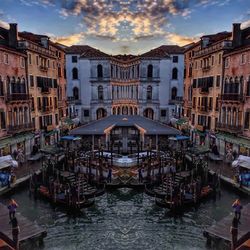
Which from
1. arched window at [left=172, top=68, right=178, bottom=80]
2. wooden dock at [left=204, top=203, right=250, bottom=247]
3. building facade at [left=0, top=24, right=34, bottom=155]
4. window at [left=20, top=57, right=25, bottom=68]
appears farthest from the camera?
arched window at [left=172, top=68, right=178, bottom=80]

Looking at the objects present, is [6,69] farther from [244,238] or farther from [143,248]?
[244,238]

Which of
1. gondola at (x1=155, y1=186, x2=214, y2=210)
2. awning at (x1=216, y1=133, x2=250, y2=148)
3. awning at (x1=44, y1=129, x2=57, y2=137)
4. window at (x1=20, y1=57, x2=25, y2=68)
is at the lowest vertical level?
gondola at (x1=155, y1=186, x2=214, y2=210)

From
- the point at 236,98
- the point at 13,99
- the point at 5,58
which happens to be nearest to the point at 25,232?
the point at 13,99

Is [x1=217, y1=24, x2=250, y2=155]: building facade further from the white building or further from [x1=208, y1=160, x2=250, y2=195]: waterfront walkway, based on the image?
the white building

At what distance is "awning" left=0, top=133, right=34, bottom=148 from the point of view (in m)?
27.7

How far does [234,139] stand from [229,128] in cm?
135

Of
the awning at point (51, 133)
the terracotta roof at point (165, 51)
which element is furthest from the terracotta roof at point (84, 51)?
the awning at point (51, 133)

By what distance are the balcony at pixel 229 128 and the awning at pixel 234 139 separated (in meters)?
0.67

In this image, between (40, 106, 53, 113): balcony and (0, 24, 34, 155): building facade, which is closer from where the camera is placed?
(0, 24, 34, 155): building facade

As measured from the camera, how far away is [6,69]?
94.5 ft

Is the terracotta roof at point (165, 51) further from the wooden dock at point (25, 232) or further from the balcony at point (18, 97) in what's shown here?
the wooden dock at point (25, 232)

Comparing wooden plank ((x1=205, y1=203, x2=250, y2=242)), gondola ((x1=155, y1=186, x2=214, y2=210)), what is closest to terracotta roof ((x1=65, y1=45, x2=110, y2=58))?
gondola ((x1=155, y1=186, x2=214, y2=210))

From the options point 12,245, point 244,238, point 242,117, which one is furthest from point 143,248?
point 242,117

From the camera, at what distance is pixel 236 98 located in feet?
96.9
